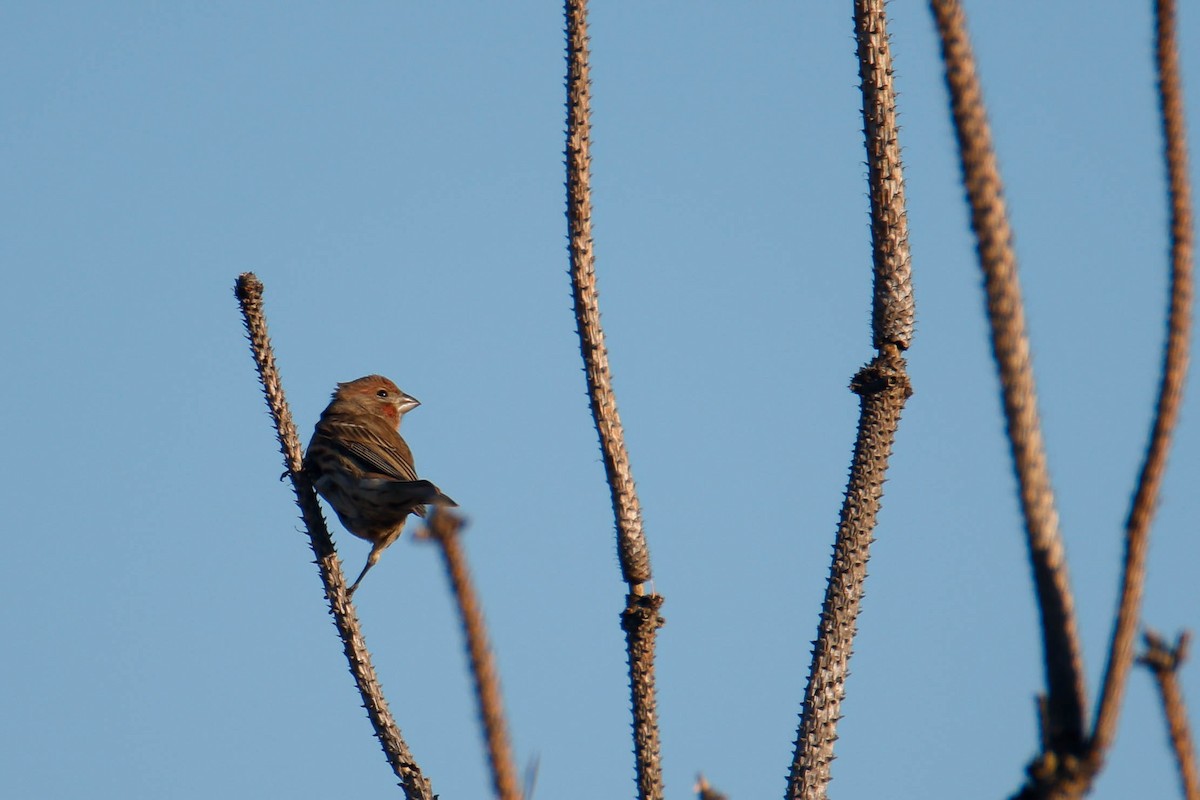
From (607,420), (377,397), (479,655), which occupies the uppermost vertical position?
(377,397)

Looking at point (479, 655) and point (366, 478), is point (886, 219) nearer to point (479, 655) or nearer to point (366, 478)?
point (479, 655)

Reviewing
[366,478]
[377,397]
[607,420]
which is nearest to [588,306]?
[607,420]

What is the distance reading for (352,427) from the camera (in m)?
8.21

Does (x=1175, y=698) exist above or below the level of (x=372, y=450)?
below

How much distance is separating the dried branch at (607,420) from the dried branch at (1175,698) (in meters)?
2.09

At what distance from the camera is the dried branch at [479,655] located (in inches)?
52.0

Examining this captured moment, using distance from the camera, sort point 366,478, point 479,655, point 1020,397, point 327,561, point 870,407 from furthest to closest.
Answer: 1. point 366,478
2. point 327,561
3. point 870,407
4. point 1020,397
5. point 479,655

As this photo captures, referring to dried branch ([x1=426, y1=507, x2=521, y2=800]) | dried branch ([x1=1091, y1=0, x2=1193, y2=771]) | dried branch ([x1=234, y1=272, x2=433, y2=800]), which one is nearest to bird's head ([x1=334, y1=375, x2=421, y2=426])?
dried branch ([x1=234, y1=272, x2=433, y2=800])

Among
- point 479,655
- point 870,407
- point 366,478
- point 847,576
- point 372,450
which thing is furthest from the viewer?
point 372,450

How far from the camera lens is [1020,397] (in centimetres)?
177

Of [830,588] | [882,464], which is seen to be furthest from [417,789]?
[882,464]

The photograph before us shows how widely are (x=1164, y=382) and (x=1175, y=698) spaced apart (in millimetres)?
428

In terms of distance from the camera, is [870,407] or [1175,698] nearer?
[1175,698]

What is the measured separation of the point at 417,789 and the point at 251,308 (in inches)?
74.8
